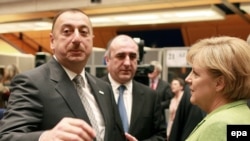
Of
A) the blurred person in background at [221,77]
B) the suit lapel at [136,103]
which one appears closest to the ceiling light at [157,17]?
the suit lapel at [136,103]

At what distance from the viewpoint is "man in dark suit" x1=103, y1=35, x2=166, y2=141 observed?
251 centimetres

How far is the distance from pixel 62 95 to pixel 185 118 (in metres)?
1.18

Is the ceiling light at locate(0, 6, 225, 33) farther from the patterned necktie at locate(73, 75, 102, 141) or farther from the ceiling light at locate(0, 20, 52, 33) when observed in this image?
the patterned necktie at locate(73, 75, 102, 141)

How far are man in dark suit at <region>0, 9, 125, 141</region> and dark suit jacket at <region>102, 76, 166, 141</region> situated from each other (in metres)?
0.45

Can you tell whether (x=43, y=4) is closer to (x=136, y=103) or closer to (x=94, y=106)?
(x=136, y=103)

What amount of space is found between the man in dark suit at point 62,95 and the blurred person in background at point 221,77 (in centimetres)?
49

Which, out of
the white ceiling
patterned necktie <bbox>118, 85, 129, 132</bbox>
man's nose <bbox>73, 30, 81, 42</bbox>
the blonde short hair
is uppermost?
the white ceiling

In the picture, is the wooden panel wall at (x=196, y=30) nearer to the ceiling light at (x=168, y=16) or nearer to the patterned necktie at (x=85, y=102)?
the ceiling light at (x=168, y=16)

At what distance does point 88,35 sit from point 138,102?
0.88 meters

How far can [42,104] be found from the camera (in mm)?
1570

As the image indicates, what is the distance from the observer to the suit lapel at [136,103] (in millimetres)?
2503

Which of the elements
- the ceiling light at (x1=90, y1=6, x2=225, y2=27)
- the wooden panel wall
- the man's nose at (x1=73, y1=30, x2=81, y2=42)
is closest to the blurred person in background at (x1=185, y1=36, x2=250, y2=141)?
the man's nose at (x1=73, y1=30, x2=81, y2=42)

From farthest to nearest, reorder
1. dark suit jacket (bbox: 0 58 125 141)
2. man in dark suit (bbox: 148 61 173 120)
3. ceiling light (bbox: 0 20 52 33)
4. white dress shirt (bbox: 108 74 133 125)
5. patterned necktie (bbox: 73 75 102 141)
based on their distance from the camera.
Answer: ceiling light (bbox: 0 20 52 33) < man in dark suit (bbox: 148 61 173 120) < white dress shirt (bbox: 108 74 133 125) < patterned necktie (bbox: 73 75 102 141) < dark suit jacket (bbox: 0 58 125 141)

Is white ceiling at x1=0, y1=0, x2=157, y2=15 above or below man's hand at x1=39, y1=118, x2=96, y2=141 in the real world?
above
